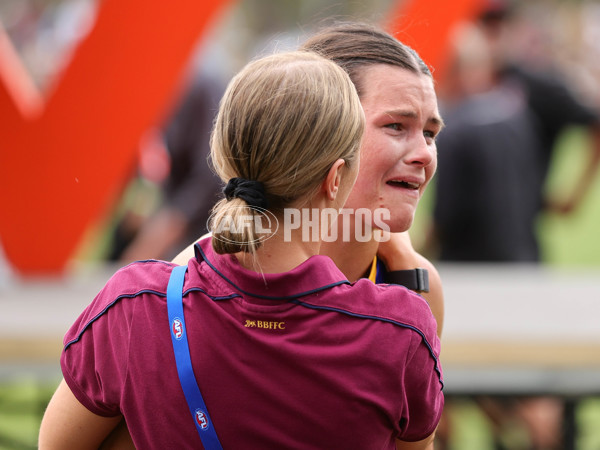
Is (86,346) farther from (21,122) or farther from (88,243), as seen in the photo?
(88,243)

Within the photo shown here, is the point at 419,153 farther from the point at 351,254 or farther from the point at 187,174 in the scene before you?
the point at 187,174

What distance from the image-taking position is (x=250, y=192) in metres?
1.29

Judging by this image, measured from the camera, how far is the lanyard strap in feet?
4.24

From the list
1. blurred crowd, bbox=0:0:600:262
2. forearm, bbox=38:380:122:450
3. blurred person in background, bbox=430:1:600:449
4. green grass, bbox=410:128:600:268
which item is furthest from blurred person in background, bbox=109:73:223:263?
green grass, bbox=410:128:600:268

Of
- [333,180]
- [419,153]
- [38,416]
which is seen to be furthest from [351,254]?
[38,416]

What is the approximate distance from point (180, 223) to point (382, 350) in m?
3.89

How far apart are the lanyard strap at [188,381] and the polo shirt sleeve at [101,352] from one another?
0.08 meters

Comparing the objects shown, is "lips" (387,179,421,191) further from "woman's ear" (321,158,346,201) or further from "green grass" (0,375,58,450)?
"green grass" (0,375,58,450)

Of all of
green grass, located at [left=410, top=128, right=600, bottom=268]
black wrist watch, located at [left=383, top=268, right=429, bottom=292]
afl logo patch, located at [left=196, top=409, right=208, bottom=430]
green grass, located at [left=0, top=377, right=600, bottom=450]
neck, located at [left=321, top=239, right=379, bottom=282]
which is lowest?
green grass, located at [left=410, top=128, right=600, bottom=268]

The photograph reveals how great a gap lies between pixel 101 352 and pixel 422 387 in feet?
1.61

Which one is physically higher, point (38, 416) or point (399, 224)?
point (399, 224)

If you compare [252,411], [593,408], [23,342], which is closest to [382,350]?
[252,411]

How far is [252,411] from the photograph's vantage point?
1.29 meters

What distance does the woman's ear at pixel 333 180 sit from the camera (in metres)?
1.32
